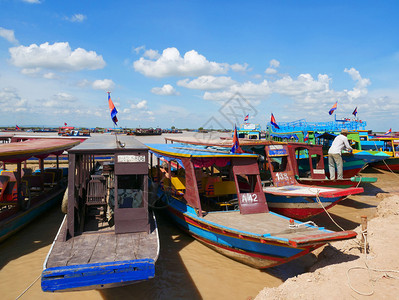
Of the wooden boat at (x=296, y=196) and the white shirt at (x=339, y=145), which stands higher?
the white shirt at (x=339, y=145)

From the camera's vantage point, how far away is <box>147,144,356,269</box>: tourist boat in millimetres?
5527

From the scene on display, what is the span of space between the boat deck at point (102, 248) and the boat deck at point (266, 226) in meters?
1.93

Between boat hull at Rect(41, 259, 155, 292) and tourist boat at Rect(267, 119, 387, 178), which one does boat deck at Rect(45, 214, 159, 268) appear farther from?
tourist boat at Rect(267, 119, 387, 178)

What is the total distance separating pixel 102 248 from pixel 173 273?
195 cm

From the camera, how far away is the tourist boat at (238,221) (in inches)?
218

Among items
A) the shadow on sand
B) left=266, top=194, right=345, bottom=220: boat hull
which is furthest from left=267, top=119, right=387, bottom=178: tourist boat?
the shadow on sand

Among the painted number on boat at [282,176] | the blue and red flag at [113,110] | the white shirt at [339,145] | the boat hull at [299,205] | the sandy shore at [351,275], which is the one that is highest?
the blue and red flag at [113,110]

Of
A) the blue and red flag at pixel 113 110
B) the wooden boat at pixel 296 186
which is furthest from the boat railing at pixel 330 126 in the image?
the blue and red flag at pixel 113 110

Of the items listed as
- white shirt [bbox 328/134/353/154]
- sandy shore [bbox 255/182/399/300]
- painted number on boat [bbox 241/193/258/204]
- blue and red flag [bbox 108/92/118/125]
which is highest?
blue and red flag [bbox 108/92/118/125]

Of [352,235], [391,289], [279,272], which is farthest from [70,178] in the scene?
[391,289]

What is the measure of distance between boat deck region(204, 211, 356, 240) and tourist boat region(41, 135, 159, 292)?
A: 1.89 m

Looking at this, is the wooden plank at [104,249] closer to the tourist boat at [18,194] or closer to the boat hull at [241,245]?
the boat hull at [241,245]

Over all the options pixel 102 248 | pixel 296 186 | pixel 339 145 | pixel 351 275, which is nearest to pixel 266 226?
pixel 351 275

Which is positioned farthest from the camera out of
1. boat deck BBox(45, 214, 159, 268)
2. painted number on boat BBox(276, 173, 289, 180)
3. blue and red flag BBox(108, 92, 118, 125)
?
painted number on boat BBox(276, 173, 289, 180)
